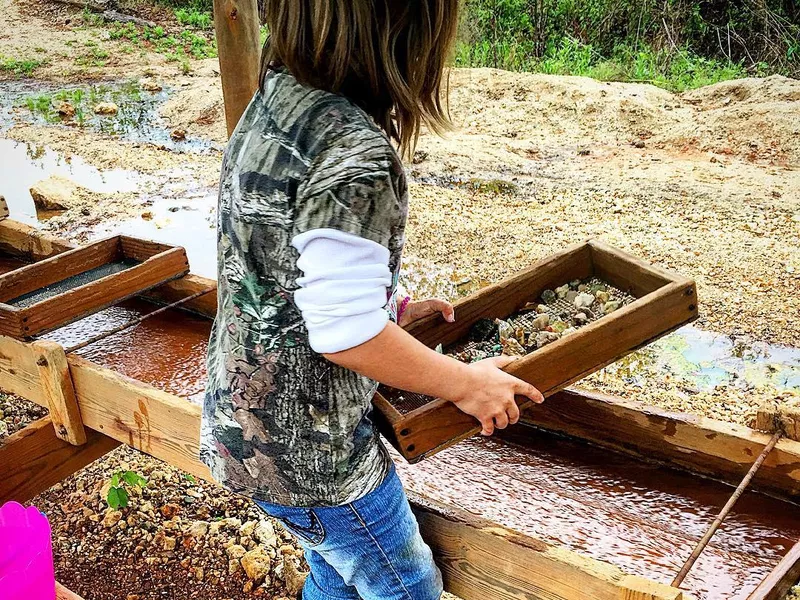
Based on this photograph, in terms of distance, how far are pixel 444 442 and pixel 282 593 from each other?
1.41 m

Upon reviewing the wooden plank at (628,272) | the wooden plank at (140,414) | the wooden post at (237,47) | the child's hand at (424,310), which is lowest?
the wooden plank at (140,414)

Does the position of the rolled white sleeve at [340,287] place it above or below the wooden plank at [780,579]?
above

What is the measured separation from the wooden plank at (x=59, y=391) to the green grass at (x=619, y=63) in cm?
775

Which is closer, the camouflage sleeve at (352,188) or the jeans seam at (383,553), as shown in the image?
the camouflage sleeve at (352,188)

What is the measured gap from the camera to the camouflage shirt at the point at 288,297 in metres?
1.39

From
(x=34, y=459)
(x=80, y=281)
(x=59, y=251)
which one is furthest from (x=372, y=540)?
(x=59, y=251)

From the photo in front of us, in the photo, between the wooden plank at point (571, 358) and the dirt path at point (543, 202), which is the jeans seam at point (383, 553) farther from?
the dirt path at point (543, 202)

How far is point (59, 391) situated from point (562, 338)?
1861 mm

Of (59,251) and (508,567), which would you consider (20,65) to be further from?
(508,567)

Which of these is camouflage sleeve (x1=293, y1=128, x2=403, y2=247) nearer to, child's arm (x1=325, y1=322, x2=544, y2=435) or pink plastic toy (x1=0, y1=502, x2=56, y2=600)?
child's arm (x1=325, y1=322, x2=544, y2=435)

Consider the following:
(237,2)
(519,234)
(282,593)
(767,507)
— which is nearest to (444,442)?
(767,507)

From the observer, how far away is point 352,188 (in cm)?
136

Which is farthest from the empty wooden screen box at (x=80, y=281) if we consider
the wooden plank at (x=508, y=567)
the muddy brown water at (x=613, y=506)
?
the wooden plank at (x=508, y=567)

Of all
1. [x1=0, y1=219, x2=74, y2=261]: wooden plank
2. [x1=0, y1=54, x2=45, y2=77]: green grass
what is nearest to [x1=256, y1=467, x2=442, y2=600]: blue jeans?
[x1=0, y1=219, x2=74, y2=261]: wooden plank
